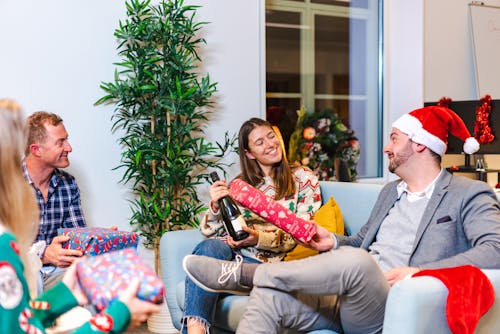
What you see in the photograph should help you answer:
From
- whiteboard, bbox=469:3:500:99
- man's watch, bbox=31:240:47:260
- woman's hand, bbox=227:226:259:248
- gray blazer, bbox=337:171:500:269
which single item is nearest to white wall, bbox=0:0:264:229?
man's watch, bbox=31:240:47:260

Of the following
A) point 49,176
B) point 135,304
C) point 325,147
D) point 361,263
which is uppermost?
point 325,147

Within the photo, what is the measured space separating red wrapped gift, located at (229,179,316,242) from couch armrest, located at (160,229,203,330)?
0.41m

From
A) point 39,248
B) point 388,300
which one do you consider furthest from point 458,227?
point 39,248

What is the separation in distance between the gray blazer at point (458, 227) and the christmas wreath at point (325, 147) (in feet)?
6.56

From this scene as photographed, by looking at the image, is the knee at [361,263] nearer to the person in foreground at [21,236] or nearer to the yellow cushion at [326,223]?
the yellow cushion at [326,223]

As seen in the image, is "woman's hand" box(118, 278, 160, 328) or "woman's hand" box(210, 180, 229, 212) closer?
"woman's hand" box(118, 278, 160, 328)

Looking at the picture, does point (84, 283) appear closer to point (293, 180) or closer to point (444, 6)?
point (293, 180)

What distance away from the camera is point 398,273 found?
8.54 feet

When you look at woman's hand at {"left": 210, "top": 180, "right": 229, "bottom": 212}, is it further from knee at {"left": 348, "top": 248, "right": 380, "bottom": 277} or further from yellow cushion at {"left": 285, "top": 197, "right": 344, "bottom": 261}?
knee at {"left": 348, "top": 248, "right": 380, "bottom": 277}

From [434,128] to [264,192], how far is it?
91 centimetres

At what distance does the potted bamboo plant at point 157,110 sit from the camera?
4.06 metres

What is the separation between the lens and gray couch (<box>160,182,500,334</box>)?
2225 mm

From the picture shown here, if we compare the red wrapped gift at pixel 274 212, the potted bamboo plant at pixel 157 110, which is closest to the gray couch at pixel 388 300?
the red wrapped gift at pixel 274 212

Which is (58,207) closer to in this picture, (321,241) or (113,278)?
(321,241)
